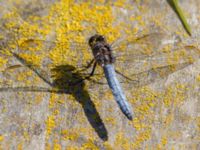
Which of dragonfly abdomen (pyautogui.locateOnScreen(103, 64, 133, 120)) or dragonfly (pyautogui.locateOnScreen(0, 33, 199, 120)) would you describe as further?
dragonfly (pyautogui.locateOnScreen(0, 33, 199, 120))

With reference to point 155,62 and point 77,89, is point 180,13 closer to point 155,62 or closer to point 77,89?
point 155,62

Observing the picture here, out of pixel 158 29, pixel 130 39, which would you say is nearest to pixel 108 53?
pixel 130 39

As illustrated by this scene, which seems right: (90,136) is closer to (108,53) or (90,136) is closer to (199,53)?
(108,53)

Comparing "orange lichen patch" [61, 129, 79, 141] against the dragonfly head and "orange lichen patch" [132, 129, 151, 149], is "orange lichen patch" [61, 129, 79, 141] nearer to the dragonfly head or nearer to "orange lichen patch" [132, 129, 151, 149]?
"orange lichen patch" [132, 129, 151, 149]

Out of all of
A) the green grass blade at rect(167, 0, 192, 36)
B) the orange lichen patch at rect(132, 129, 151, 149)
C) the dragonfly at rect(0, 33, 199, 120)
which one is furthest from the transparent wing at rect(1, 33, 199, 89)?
the orange lichen patch at rect(132, 129, 151, 149)

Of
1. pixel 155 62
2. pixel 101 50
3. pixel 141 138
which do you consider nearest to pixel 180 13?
pixel 155 62

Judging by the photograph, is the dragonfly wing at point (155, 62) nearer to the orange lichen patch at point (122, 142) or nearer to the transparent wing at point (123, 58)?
the transparent wing at point (123, 58)

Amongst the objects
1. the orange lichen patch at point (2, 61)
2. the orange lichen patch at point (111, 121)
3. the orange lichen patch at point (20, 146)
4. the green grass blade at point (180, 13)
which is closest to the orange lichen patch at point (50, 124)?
the orange lichen patch at point (20, 146)
